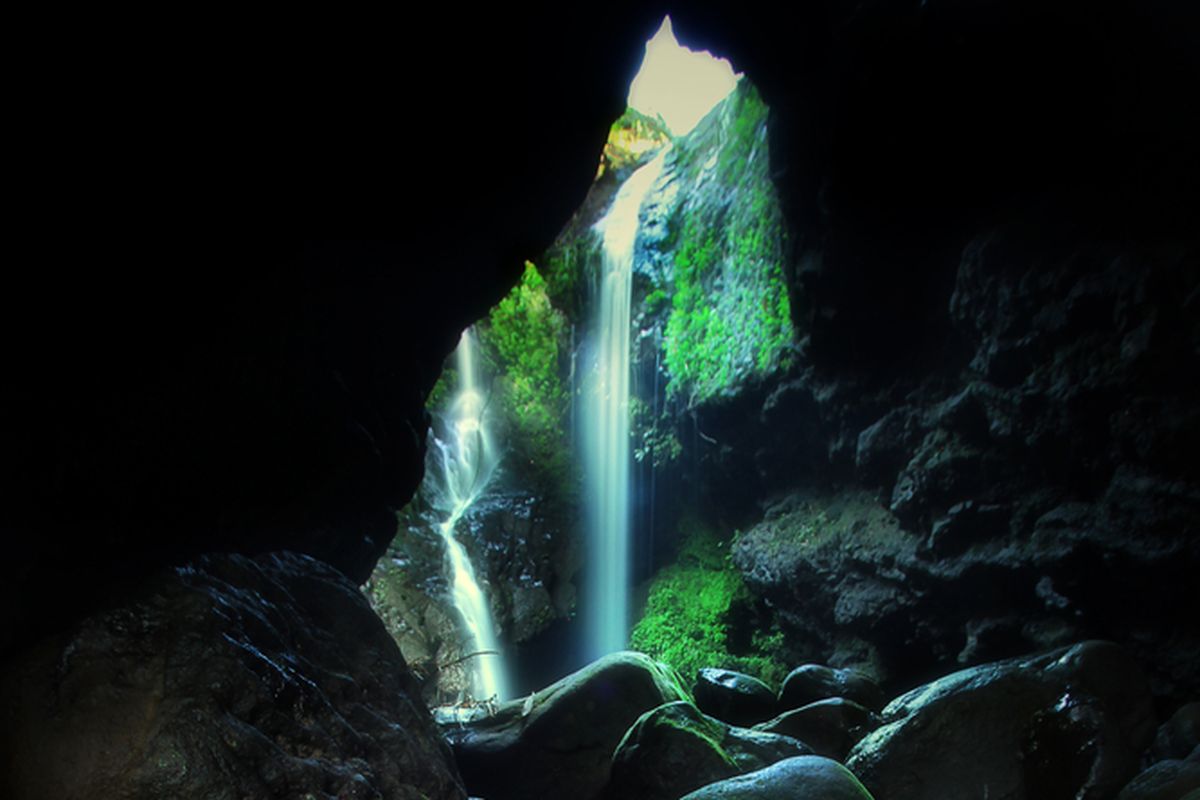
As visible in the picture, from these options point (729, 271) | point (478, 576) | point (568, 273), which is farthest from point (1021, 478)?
point (568, 273)

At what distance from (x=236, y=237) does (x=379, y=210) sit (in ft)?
4.88

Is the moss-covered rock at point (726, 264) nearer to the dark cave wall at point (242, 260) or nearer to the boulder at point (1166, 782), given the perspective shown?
the dark cave wall at point (242, 260)

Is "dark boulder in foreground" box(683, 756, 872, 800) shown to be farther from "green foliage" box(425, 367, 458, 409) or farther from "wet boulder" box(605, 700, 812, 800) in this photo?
"green foliage" box(425, 367, 458, 409)

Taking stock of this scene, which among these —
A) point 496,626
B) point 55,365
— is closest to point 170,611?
point 55,365

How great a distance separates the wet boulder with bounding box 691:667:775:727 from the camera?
7.50 meters

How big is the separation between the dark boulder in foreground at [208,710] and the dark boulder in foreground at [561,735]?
202 cm

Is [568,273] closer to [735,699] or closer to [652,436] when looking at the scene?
[652,436]

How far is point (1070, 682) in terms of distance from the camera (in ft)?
16.9

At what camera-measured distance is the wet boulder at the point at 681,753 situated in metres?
5.27

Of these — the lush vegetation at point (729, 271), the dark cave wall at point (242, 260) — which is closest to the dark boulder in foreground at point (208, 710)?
the dark cave wall at point (242, 260)

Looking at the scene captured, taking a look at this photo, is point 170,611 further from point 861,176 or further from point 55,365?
point 861,176

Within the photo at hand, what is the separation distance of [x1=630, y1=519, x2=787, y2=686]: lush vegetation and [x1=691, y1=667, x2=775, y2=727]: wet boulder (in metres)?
3.27

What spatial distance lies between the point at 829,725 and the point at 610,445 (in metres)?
10.0

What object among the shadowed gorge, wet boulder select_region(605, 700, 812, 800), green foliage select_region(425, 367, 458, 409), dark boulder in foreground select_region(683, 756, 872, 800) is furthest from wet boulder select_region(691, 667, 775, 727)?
green foliage select_region(425, 367, 458, 409)
